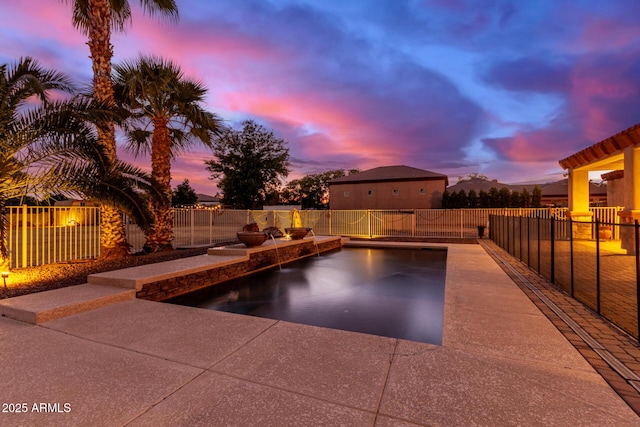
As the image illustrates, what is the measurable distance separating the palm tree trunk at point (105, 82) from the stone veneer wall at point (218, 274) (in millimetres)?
3916

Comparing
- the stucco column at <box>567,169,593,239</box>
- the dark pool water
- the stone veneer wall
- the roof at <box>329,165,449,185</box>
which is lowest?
the dark pool water

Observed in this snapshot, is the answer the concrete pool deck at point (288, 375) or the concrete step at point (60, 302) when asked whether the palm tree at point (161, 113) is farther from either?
the concrete pool deck at point (288, 375)

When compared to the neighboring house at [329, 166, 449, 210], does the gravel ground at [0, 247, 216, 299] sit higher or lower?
lower

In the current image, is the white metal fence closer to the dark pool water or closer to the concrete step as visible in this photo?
the dark pool water

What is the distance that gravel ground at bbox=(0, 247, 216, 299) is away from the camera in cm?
604

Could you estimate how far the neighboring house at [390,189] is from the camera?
2689 cm

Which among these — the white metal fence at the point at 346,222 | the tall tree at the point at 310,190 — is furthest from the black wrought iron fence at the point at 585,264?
the tall tree at the point at 310,190

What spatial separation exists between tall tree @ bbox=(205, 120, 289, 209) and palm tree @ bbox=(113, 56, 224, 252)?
20250mm

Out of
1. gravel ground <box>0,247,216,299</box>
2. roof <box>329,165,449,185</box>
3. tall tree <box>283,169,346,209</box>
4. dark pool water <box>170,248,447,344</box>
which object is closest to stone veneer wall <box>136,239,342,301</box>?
dark pool water <box>170,248,447,344</box>

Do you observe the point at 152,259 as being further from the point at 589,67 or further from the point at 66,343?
the point at 589,67

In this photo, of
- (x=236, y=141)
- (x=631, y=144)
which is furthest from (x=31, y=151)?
(x=236, y=141)

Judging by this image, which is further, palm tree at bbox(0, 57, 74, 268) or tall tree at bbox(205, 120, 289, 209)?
tall tree at bbox(205, 120, 289, 209)

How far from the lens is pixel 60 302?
4852 millimetres

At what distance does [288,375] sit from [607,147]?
15.0m
